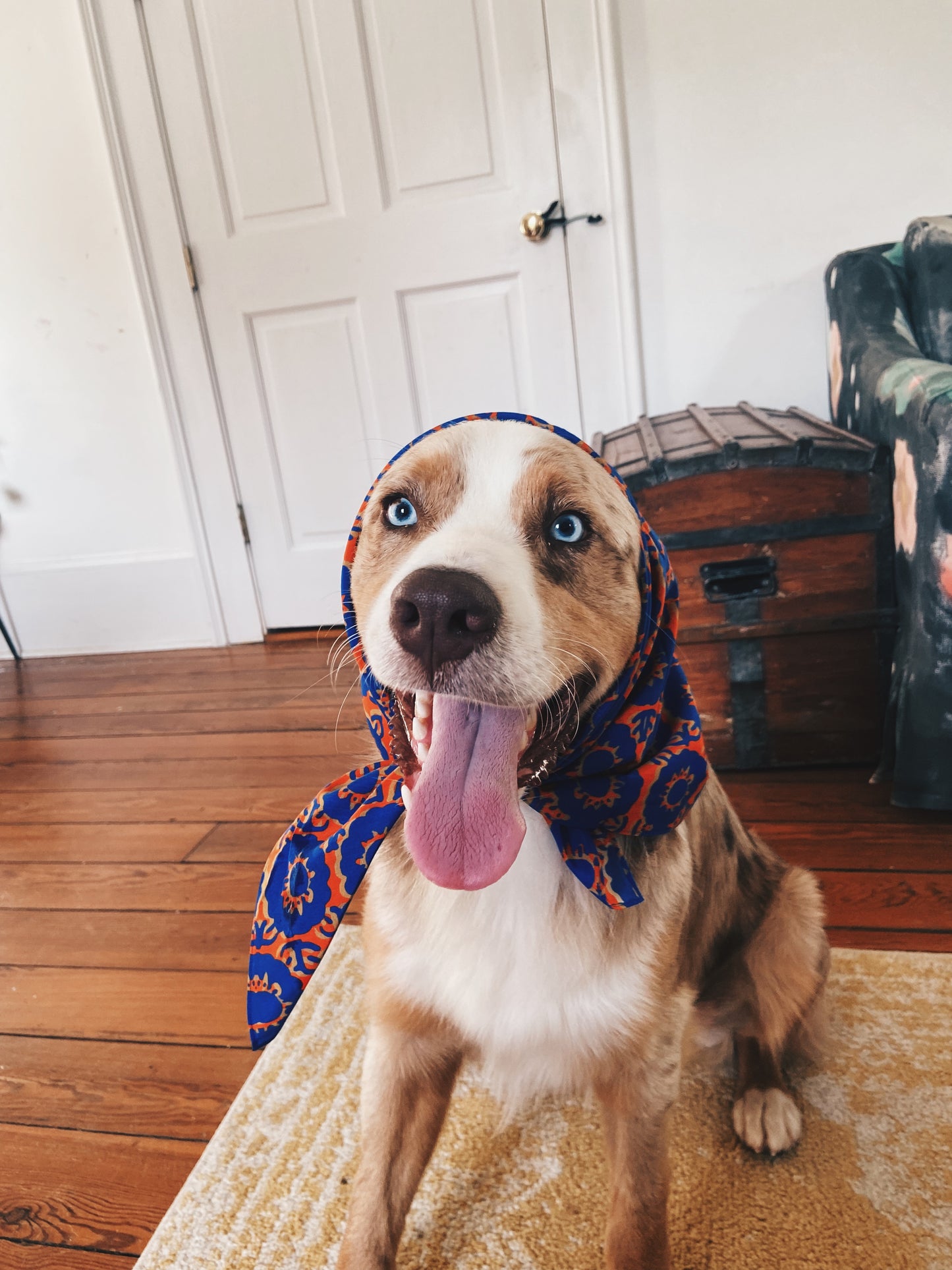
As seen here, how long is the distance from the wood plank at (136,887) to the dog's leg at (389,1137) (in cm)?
78

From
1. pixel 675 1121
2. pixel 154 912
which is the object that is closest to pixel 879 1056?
pixel 675 1121

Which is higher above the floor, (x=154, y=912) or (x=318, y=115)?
(x=318, y=115)

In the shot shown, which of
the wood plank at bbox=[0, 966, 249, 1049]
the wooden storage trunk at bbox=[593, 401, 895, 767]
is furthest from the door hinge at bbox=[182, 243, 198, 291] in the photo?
the wood plank at bbox=[0, 966, 249, 1049]

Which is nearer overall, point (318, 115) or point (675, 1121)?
point (675, 1121)

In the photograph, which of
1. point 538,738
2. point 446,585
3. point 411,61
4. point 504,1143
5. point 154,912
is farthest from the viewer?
point 411,61

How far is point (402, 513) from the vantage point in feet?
2.94

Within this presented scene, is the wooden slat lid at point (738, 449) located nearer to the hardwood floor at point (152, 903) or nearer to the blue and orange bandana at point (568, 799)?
the hardwood floor at point (152, 903)

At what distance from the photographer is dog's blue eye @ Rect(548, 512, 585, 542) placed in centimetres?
85

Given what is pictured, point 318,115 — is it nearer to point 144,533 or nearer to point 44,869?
point 144,533

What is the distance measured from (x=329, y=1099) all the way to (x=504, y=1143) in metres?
0.25

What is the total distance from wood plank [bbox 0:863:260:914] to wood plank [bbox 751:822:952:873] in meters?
1.07

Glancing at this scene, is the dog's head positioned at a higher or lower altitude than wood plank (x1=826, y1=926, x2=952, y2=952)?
higher

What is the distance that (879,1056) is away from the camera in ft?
3.76

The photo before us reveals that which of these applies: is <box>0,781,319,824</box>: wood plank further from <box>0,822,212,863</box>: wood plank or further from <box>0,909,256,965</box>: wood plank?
<box>0,909,256,965</box>: wood plank
